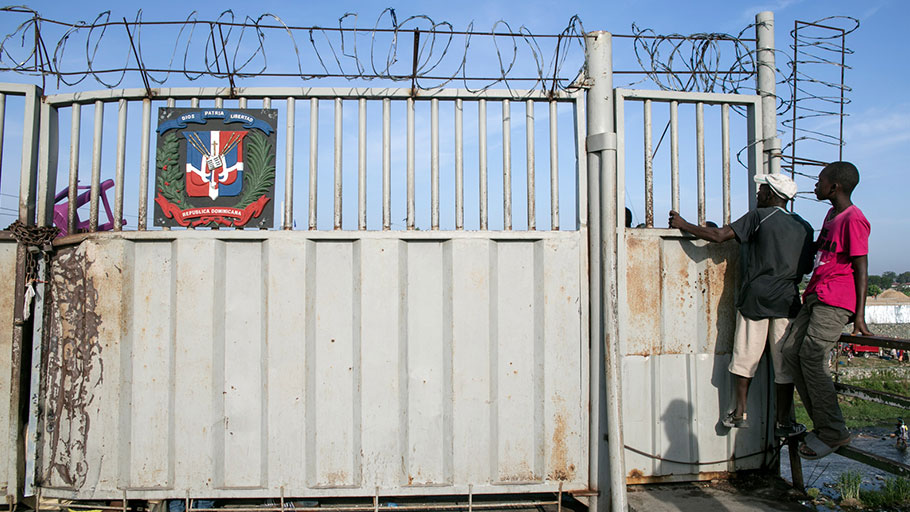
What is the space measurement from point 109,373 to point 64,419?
17.9 inches

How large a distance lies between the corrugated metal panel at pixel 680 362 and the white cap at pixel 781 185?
19.8 inches

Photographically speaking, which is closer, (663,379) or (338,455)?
(338,455)

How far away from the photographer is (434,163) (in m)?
3.87

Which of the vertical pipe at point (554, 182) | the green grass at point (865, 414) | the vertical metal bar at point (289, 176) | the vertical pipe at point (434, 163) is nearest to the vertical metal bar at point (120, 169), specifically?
the vertical metal bar at point (289, 176)

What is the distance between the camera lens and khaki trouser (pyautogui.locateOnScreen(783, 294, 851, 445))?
3555mm

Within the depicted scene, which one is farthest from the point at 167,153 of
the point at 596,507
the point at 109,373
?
the point at 596,507

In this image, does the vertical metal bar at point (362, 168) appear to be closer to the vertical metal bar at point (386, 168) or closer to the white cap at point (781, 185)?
the vertical metal bar at point (386, 168)

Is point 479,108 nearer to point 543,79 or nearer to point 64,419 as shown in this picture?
point 543,79

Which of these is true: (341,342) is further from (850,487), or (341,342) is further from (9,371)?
(850,487)

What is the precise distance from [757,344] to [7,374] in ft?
17.5

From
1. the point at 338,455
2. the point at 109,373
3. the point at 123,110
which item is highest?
the point at 123,110

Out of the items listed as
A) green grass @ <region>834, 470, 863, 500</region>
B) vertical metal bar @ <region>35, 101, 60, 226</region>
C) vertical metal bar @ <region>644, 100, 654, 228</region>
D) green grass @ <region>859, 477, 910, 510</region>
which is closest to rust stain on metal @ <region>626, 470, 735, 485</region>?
green grass @ <region>834, 470, 863, 500</region>

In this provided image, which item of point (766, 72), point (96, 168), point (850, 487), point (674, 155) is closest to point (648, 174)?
point (674, 155)

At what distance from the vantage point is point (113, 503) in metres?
3.74
